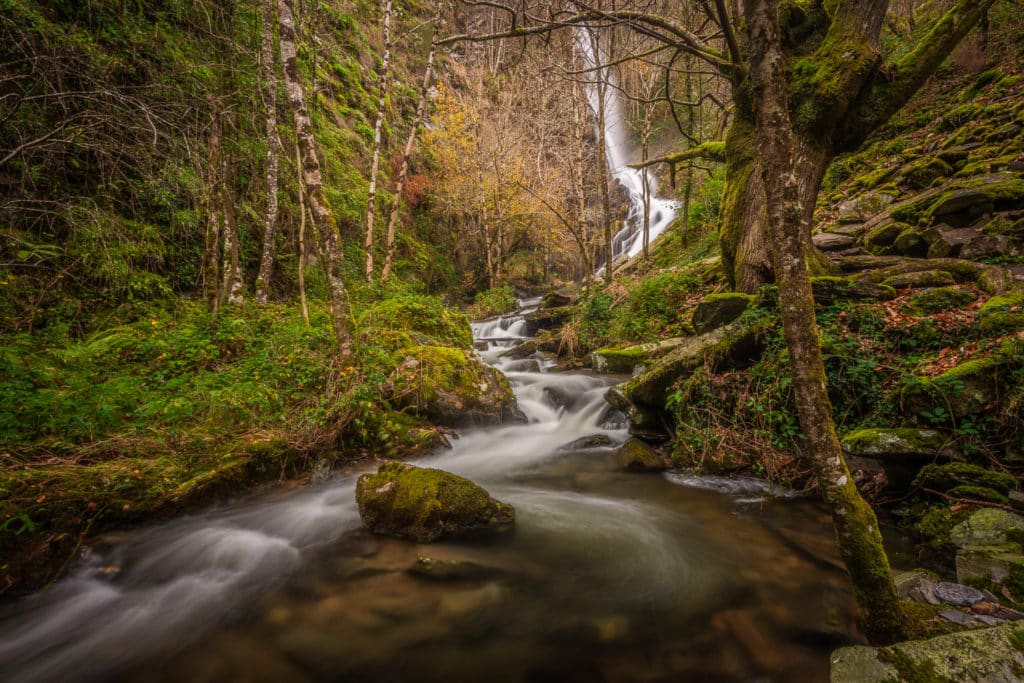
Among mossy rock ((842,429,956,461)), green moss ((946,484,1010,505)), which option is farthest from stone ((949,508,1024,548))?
mossy rock ((842,429,956,461))

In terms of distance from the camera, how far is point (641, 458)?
5.18 m

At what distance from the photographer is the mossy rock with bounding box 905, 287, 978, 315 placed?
430 cm

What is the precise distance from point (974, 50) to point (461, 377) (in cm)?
1677

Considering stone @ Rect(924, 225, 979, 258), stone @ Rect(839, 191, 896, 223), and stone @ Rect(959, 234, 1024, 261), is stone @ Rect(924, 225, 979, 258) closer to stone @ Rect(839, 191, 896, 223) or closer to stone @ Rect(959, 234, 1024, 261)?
stone @ Rect(959, 234, 1024, 261)

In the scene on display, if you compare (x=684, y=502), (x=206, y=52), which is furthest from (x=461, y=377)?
(x=206, y=52)

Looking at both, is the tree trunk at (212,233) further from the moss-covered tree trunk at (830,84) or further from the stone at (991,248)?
the stone at (991,248)

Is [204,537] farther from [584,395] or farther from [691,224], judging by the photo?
[691,224]

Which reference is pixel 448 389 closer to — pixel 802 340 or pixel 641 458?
pixel 641 458

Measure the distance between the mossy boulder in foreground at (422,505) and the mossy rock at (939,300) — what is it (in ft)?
16.8

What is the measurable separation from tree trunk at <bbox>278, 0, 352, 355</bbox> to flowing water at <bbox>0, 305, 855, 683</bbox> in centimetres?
260

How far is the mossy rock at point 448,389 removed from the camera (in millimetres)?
6062

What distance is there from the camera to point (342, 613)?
276 cm

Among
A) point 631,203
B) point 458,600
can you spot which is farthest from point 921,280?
point 631,203

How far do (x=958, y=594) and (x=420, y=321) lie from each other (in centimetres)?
755
